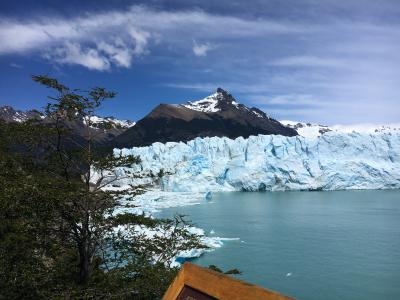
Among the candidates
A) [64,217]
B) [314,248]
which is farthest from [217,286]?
[314,248]

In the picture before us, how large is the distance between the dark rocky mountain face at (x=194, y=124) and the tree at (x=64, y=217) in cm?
11177

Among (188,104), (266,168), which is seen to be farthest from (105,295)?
(188,104)

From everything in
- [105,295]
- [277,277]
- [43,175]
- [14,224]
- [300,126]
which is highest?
[300,126]

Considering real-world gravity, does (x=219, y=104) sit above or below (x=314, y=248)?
above

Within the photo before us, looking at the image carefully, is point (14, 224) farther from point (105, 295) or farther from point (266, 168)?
point (266, 168)

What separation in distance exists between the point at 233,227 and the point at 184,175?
25219 millimetres

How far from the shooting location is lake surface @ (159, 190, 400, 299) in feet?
46.0

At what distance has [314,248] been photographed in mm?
19438

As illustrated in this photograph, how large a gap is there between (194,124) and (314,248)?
112 metres

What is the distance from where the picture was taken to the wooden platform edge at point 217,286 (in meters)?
2.09

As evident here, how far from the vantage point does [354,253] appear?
18250 millimetres

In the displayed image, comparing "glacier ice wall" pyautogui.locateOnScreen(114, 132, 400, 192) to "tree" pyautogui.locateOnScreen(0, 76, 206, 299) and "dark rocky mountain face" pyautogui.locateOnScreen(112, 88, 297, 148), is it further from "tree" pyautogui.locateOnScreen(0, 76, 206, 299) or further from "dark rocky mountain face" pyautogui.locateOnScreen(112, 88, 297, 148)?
"dark rocky mountain face" pyautogui.locateOnScreen(112, 88, 297, 148)

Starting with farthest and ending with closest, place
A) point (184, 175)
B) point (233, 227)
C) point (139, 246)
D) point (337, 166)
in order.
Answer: point (184, 175)
point (337, 166)
point (233, 227)
point (139, 246)

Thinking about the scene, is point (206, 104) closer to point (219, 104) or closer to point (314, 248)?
point (219, 104)
